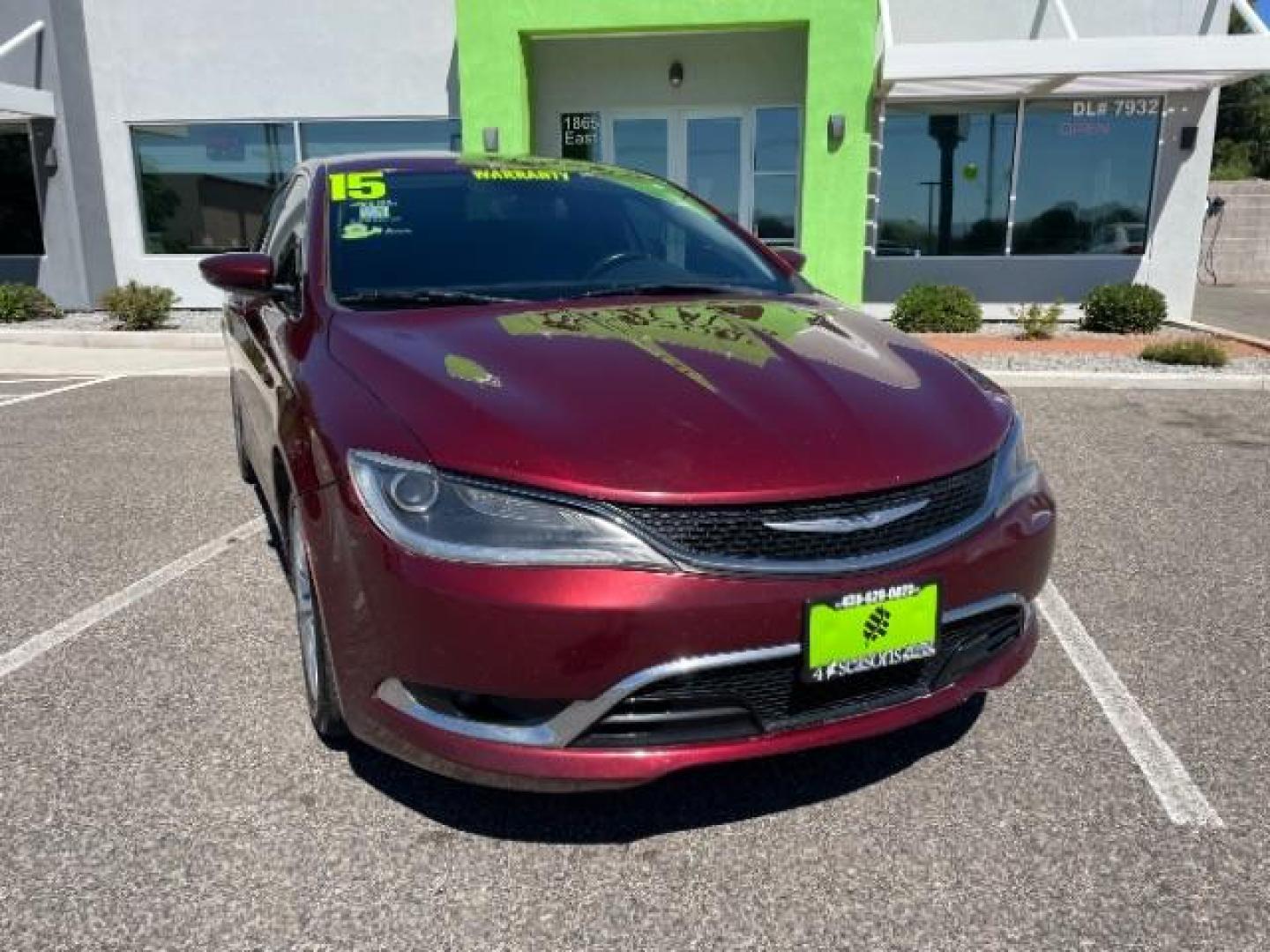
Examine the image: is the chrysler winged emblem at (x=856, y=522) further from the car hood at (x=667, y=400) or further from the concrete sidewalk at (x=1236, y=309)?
the concrete sidewalk at (x=1236, y=309)

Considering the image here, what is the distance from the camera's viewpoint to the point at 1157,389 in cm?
834

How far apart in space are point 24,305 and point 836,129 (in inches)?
403

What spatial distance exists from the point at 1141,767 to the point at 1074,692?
1.45ft

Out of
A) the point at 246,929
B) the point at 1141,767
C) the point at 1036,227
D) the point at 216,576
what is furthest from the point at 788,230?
the point at 246,929

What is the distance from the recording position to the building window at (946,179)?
12.4 m

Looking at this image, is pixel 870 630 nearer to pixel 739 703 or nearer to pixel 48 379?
pixel 739 703

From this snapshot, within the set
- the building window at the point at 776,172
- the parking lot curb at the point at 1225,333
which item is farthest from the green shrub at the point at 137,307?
the parking lot curb at the point at 1225,333

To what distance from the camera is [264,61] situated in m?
13.2

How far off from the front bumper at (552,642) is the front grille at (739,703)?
0.06 ft

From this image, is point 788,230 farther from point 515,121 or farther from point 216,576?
point 216,576

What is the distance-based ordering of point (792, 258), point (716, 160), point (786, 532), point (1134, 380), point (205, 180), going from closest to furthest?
point (786, 532)
point (792, 258)
point (1134, 380)
point (716, 160)
point (205, 180)

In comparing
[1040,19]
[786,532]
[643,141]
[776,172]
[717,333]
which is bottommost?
[786,532]

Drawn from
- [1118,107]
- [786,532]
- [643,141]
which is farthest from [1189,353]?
[786,532]

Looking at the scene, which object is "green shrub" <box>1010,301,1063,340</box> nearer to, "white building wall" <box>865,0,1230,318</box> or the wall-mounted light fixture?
"white building wall" <box>865,0,1230,318</box>
